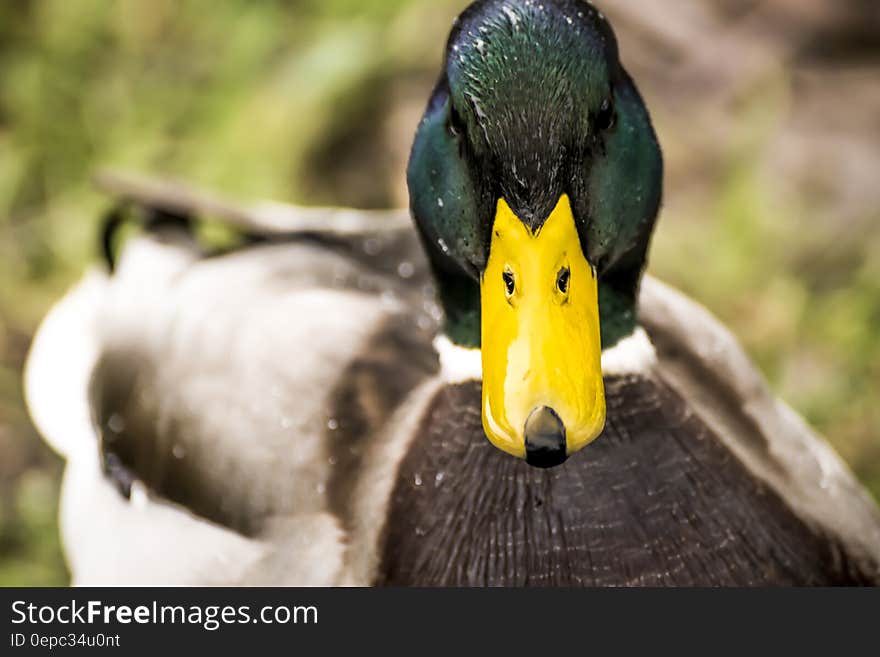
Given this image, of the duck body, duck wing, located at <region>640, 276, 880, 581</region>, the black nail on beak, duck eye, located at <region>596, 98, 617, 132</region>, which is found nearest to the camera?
the black nail on beak

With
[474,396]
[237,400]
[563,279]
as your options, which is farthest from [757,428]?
[237,400]

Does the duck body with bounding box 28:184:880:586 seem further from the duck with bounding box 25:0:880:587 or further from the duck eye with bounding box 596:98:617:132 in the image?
the duck eye with bounding box 596:98:617:132

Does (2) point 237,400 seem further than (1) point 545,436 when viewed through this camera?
Yes

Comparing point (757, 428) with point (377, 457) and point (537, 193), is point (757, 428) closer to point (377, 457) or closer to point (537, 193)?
point (377, 457)

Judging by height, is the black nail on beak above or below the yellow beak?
below

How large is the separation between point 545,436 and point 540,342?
0.40 feet

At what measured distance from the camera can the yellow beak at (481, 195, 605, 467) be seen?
1604 millimetres

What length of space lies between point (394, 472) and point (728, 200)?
173cm

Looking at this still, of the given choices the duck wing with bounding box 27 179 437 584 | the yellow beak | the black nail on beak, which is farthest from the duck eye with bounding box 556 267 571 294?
the duck wing with bounding box 27 179 437 584

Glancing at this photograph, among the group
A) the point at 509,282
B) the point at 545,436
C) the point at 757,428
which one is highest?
the point at 509,282

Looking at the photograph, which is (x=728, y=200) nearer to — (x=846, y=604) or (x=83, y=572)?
(x=846, y=604)

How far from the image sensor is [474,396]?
197cm

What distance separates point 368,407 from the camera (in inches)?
86.4

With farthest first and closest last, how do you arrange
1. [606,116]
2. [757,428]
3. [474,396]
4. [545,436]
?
[757,428], [474,396], [606,116], [545,436]
